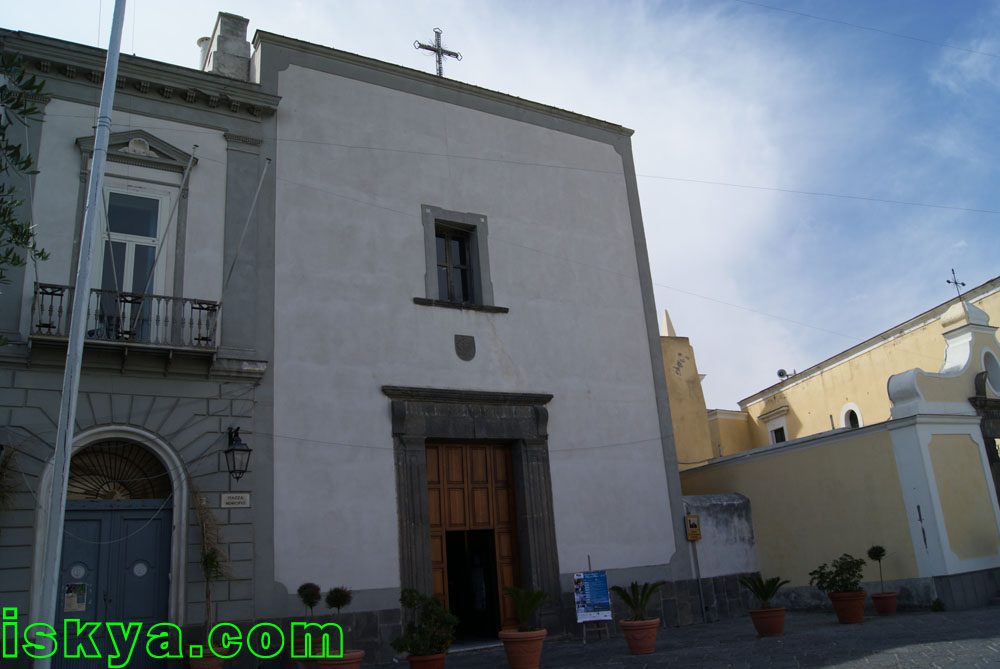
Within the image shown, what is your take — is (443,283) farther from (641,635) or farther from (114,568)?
(114,568)

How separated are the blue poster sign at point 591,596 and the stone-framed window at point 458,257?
4.62m

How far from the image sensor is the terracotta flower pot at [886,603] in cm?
1306

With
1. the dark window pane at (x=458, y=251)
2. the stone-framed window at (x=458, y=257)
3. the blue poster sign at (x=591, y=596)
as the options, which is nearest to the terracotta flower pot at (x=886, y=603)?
the blue poster sign at (x=591, y=596)

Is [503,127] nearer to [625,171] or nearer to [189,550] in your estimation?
[625,171]

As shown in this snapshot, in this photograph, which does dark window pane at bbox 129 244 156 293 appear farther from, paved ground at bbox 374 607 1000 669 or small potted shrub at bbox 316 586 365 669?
paved ground at bbox 374 607 1000 669

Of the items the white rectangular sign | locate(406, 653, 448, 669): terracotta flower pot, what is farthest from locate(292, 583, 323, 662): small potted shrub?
locate(406, 653, 448, 669): terracotta flower pot

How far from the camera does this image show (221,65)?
43.2 feet

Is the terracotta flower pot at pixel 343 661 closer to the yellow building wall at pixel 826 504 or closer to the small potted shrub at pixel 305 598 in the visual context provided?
the small potted shrub at pixel 305 598

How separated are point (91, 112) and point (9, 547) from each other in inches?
232

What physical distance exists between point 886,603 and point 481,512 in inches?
262

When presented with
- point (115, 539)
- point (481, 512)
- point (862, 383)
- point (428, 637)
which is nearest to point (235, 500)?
point (115, 539)

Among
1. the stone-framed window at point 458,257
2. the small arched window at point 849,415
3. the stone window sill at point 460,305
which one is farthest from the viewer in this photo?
the small arched window at point 849,415

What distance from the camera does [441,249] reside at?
14383 mm

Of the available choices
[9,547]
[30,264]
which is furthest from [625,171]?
[9,547]
